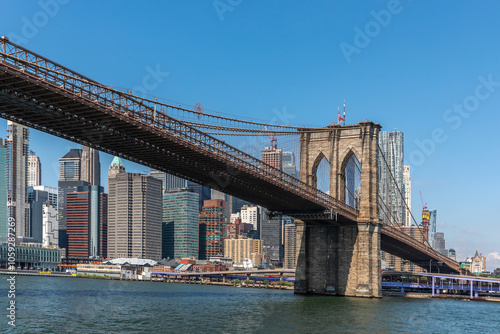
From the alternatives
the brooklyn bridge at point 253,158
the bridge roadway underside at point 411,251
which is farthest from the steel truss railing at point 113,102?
the bridge roadway underside at point 411,251

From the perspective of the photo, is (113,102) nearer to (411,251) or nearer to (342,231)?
(342,231)

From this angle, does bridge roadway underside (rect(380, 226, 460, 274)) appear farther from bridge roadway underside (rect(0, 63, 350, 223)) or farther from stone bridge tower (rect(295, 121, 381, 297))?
bridge roadway underside (rect(0, 63, 350, 223))

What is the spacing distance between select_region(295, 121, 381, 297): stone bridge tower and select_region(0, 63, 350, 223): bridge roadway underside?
9.94 meters

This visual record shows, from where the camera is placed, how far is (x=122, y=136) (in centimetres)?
5072

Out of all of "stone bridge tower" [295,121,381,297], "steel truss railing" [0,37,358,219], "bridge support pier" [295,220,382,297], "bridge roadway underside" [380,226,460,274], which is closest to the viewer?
"steel truss railing" [0,37,358,219]

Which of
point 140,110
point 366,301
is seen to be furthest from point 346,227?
point 140,110

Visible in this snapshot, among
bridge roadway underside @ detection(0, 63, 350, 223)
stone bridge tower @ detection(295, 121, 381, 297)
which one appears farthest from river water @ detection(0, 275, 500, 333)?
bridge roadway underside @ detection(0, 63, 350, 223)

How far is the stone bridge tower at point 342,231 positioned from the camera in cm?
8025

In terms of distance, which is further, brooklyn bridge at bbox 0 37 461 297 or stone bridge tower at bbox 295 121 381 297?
stone bridge tower at bbox 295 121 381 297

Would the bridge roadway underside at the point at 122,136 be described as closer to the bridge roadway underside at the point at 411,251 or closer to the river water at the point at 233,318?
the river water at the point at 233,318

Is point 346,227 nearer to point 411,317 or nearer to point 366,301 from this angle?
point 366,301

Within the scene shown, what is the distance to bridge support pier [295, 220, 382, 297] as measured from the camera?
7975cm

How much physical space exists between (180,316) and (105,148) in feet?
51.4

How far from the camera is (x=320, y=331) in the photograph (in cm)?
4466
